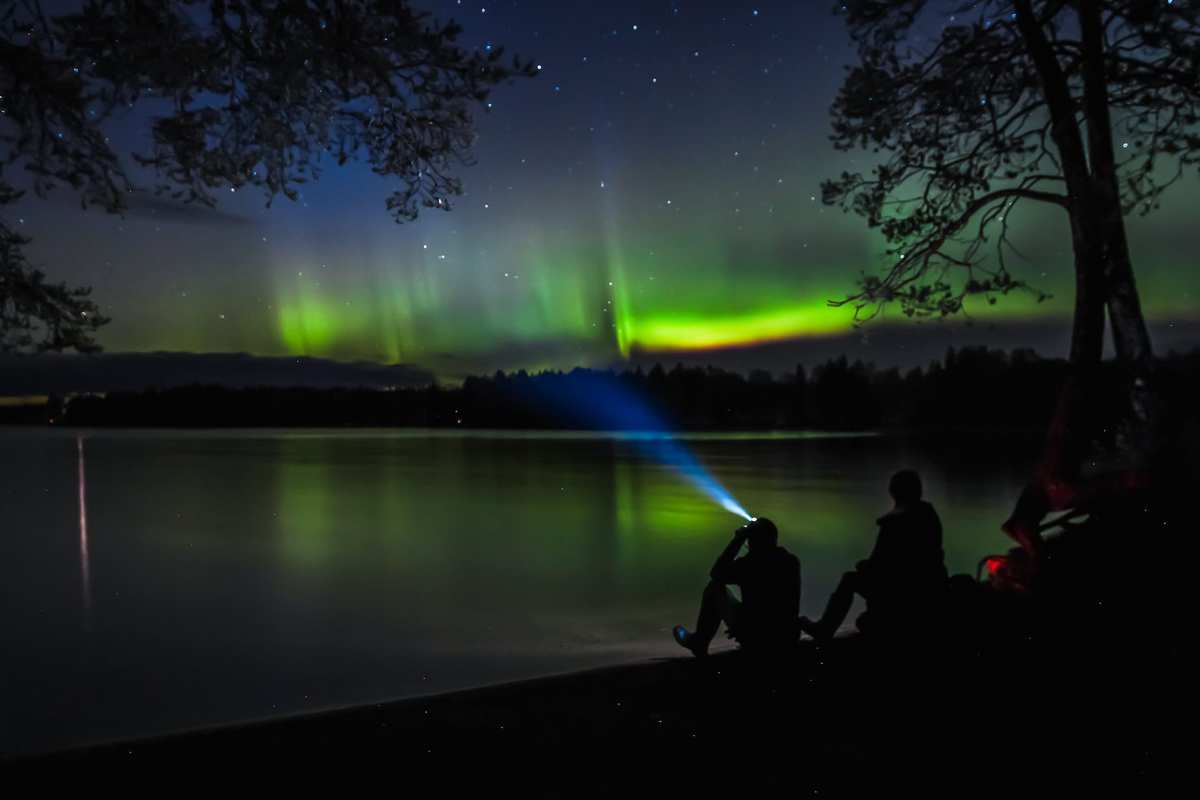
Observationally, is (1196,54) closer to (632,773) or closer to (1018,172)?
(1018,172)

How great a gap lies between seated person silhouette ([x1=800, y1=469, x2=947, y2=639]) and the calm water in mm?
7949

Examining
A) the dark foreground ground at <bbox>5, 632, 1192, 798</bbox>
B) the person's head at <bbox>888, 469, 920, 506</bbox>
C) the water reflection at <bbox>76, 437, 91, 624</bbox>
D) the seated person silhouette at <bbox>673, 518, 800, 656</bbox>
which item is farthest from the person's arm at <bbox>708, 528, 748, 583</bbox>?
the water reflection at <bbox>76, 437, 91, 624</bbox>

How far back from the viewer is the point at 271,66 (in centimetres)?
834

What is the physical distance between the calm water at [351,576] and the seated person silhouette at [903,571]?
26.1 feet

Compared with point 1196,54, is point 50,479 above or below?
below

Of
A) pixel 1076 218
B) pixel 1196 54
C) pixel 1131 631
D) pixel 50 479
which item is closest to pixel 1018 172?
pixel 1076 218

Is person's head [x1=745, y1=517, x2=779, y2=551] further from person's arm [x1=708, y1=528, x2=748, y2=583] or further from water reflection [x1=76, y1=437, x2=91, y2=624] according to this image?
water reflection [x1=76, y1=437, x2=91, y2=624]

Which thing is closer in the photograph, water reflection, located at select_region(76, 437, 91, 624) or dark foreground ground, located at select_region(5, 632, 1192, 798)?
dark foreground ground, located at select_region(5, 632, 1192, 798)

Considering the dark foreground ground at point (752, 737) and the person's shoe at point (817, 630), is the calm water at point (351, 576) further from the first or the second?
the person's shoe at point (817, 630)

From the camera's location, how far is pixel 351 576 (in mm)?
25172

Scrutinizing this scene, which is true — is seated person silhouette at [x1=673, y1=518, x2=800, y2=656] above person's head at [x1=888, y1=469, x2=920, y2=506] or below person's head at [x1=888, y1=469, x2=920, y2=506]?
below

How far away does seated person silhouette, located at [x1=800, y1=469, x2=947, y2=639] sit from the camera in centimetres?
634

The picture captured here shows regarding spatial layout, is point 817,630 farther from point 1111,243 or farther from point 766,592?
point 1111,243

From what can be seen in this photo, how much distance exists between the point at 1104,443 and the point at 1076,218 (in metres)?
3.40
